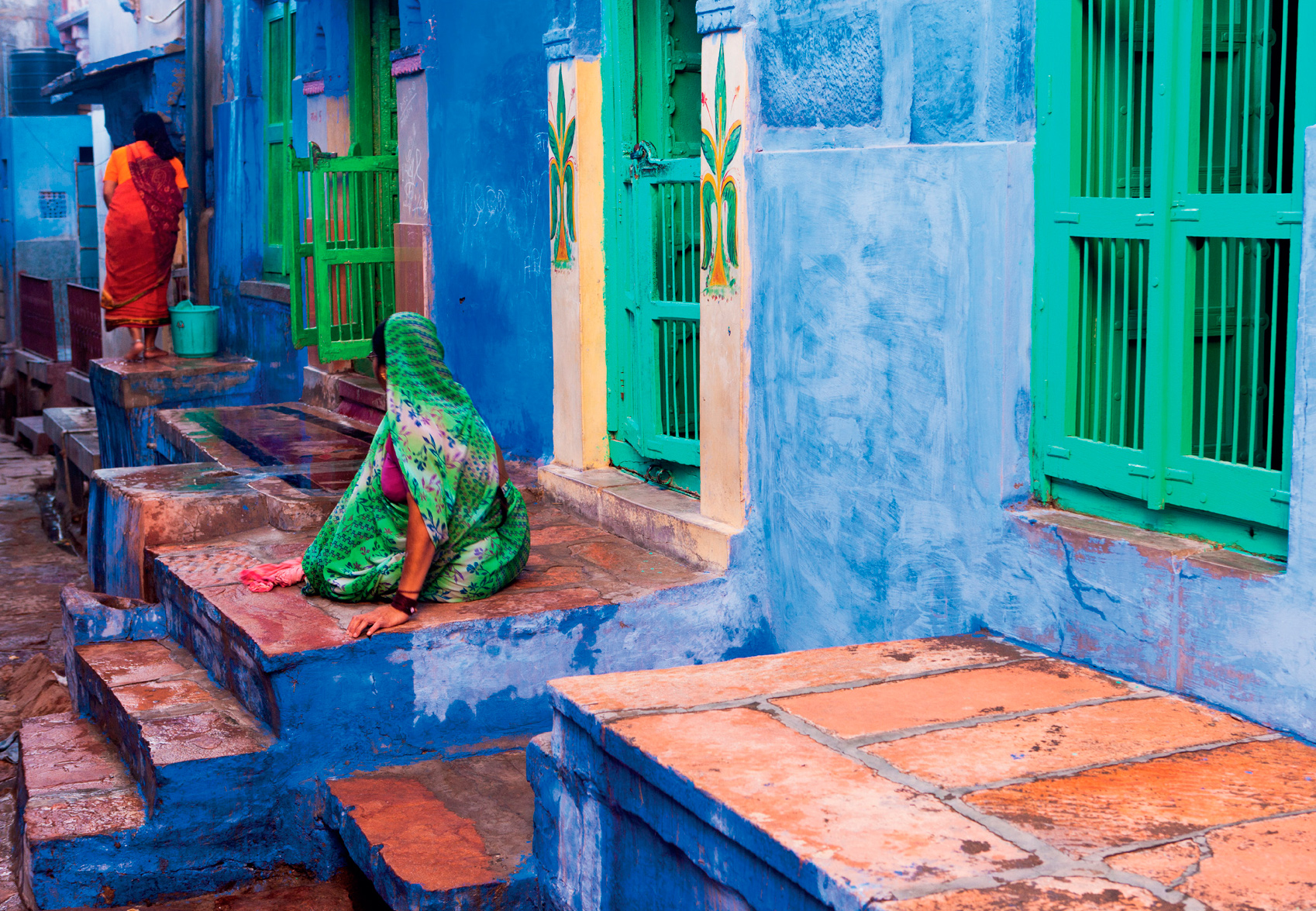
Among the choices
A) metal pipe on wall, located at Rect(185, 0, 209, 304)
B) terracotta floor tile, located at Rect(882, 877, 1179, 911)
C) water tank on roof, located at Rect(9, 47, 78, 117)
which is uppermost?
water tank on roof, located at Rect(9, 47, 78, 117)

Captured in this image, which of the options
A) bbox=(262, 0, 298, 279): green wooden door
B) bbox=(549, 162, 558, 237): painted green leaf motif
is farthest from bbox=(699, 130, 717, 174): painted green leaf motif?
bbox=(262, 0, 298, 279): green wooden door

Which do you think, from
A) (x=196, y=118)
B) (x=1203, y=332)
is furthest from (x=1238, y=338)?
(x=196, y=118)

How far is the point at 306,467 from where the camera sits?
6797mm

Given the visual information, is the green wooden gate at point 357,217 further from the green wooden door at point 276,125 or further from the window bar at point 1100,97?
the window bar at point 1100,97

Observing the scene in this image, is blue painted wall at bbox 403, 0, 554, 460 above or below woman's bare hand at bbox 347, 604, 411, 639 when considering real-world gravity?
above

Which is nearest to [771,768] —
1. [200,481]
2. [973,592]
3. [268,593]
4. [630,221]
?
[973,592]

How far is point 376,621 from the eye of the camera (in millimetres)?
4387

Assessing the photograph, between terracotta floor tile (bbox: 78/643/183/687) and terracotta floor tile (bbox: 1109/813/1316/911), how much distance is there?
3.45m

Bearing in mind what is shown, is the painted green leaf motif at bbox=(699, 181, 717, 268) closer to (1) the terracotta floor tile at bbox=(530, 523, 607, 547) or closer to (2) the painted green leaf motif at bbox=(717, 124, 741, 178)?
(2) the painted green leaf motif at bbox=(717, 124, 741, 178)

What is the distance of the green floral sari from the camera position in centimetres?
453

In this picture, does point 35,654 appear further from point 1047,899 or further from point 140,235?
point 1047,899

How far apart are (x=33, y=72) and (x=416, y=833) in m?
18.5

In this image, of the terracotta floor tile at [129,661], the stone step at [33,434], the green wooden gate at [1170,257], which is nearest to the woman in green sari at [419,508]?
the terracotta floor tile at [129,661]

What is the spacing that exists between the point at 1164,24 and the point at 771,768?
2005 mm
